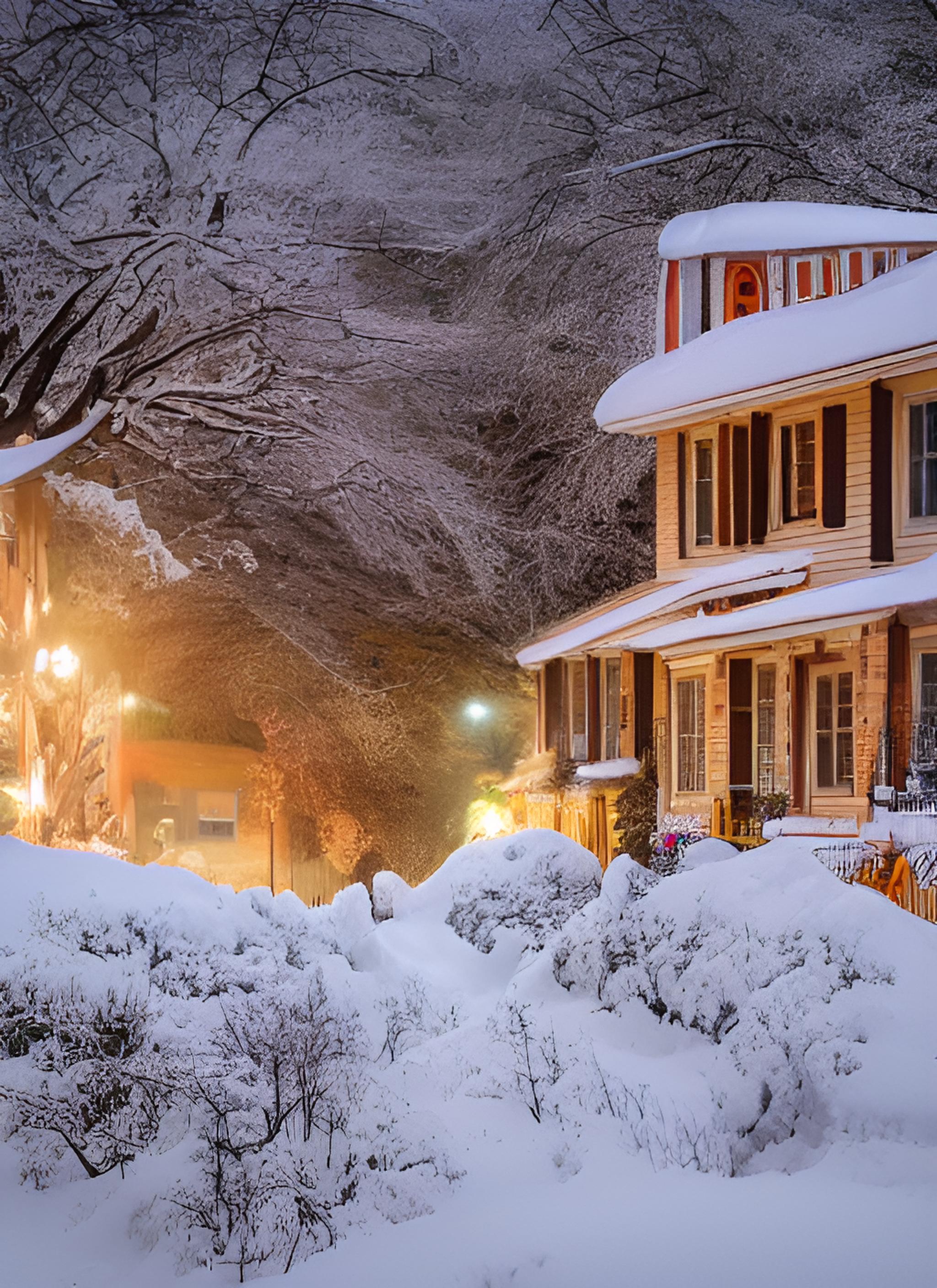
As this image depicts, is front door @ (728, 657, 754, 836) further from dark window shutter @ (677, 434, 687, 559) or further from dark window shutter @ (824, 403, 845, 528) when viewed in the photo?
dark window shutter @ (677, 434, 687, 559)

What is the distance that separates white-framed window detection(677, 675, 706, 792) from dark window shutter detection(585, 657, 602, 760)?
1235 mm

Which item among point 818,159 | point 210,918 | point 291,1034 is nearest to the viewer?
point 291,1034

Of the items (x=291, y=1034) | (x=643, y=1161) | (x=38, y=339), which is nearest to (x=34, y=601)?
(x=38, y=339)

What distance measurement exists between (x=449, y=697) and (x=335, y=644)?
3.84 ft

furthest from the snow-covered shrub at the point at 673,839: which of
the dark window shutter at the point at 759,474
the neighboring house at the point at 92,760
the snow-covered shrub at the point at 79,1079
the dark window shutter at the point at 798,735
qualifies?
the neighboring house at the point at 92,760

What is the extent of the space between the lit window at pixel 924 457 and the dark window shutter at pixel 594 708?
281 cm

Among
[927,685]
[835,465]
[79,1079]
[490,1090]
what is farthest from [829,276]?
[79,1079]

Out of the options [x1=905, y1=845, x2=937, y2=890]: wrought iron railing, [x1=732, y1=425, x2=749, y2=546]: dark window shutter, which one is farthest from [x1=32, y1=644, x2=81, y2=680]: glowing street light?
[x1=905, y1=845, x2=937, y2=890]: wrought iron railing

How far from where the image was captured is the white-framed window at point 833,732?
27.7 ft

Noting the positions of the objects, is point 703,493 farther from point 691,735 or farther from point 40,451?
point 40,451

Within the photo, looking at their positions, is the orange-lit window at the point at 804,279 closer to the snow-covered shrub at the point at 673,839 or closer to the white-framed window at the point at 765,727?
the white-framed window at the point at 765,727

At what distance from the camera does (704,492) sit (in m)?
9.90

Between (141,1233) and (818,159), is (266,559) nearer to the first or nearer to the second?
(818,159)

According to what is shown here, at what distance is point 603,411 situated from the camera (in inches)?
407
